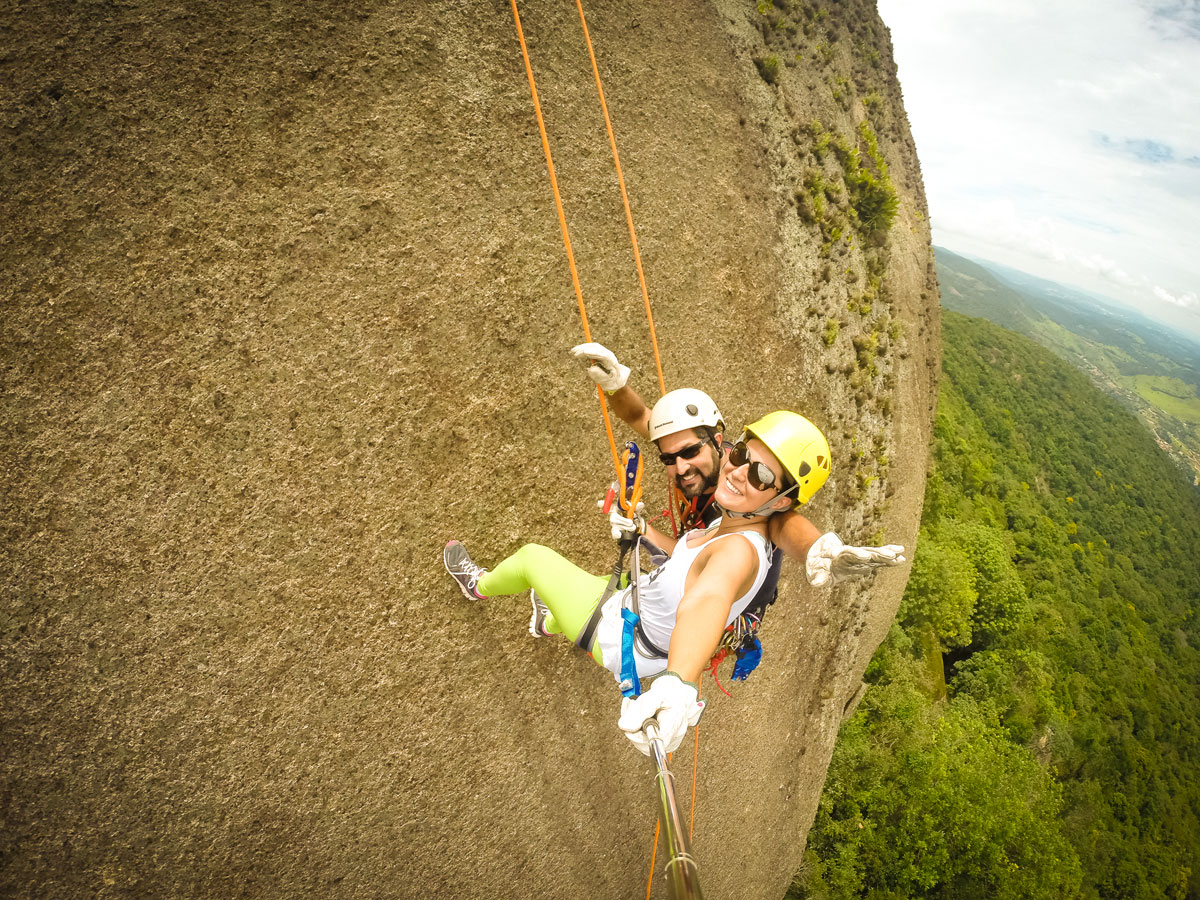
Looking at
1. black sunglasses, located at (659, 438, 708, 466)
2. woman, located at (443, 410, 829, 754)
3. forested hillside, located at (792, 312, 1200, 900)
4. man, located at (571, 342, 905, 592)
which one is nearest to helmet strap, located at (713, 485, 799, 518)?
woman, located at (443, 410, 829, 754)

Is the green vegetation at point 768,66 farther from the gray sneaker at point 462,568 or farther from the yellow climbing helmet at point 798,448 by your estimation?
the gray sneaker at point 462,568

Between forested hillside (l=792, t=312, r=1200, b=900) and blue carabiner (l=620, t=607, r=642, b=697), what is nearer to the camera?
blue carabiner (l=620, t=607, r=642, b=697)

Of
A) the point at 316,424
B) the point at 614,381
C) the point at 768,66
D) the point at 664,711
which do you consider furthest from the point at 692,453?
the point at 768,66

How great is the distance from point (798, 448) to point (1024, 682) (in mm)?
34021

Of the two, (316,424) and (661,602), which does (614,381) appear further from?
(316,424)

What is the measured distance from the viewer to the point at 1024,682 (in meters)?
26.4

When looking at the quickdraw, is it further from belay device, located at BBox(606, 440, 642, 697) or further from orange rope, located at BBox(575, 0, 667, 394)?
orange rope, located at BBox(575, 0, 667, 394)

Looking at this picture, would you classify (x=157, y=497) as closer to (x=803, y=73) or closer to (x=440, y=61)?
(x=440, y=61)

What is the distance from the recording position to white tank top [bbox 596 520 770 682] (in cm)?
284

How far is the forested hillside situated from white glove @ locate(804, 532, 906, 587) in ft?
43.3

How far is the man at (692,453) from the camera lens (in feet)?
9.73

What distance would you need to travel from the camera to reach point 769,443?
296cm

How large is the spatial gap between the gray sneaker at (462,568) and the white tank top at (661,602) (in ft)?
4.05

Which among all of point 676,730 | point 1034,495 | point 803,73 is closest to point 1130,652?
point 1034,495
